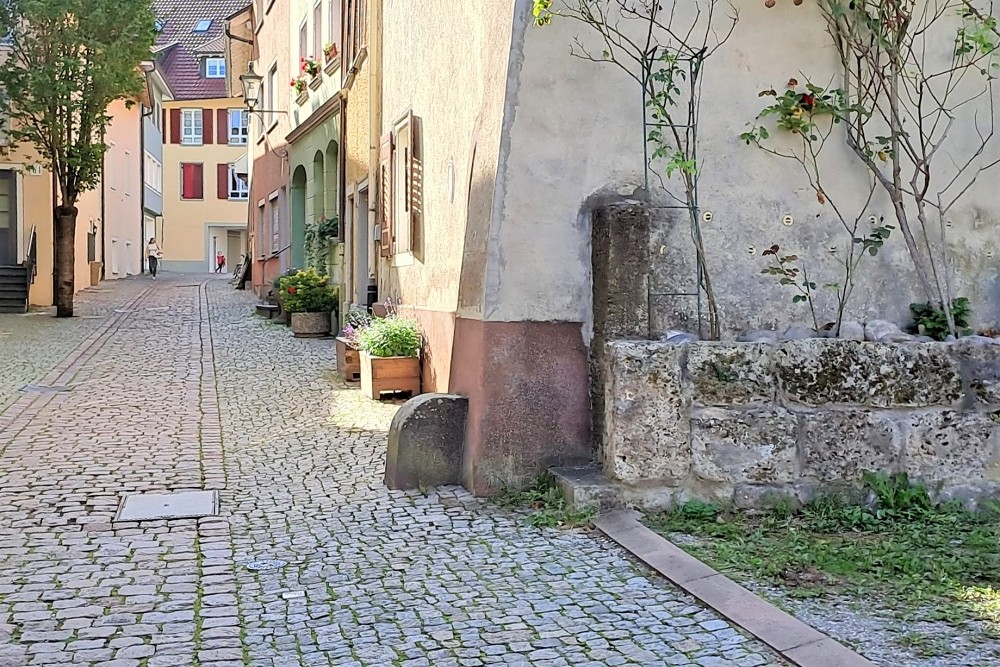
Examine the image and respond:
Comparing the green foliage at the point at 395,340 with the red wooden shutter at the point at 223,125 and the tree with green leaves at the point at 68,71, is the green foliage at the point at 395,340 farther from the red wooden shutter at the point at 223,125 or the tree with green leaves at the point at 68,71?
the red wooden shutter at the point at 223,125

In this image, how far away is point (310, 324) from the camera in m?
15.4

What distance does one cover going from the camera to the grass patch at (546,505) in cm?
544

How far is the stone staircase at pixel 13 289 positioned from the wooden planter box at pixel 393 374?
A: 12.2 m

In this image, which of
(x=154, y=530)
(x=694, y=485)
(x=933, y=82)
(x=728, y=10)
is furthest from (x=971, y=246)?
(x=154, y=530)

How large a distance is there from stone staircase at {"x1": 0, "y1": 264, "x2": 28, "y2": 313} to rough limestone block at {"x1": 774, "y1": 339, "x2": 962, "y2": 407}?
16.9 m

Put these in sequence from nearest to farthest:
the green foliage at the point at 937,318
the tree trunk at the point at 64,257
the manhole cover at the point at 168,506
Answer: the manhole cover at the point at 168,506 → the green foliage at the point at 937,318 → the tree trunk at the point at 64,257

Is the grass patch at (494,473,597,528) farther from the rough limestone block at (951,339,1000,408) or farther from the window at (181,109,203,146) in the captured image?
the window at (181,109,203,146)

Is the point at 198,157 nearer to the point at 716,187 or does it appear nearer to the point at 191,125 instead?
the point at 191,125

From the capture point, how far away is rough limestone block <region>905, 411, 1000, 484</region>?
18.2 feet

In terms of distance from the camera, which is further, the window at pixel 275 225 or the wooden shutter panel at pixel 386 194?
the window at pixel 275 225

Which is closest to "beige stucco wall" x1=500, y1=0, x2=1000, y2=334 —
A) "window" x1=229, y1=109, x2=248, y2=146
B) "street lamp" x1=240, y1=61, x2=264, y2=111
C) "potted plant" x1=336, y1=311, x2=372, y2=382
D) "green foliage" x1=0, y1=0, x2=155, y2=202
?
"potted plant" x1=336, y1=311, x2=372, y2=382

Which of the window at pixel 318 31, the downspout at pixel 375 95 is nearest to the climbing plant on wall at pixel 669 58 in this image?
the downspout at pixel 375 95

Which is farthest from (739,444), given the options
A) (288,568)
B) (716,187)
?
(288,568)

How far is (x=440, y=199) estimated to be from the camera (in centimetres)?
870
